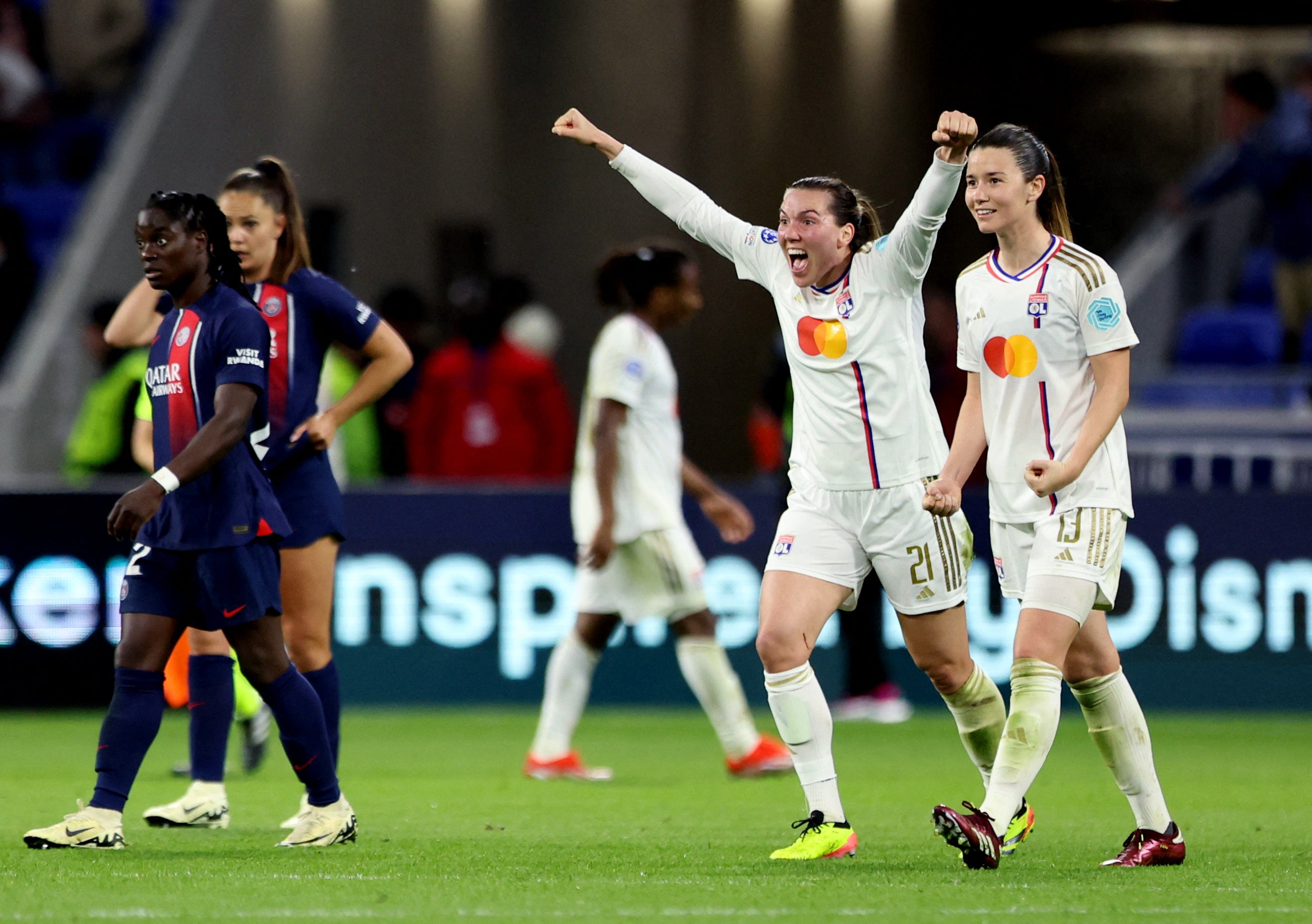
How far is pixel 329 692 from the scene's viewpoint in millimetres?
6855

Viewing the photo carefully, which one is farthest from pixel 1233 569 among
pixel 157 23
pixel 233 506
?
pixel 157 23

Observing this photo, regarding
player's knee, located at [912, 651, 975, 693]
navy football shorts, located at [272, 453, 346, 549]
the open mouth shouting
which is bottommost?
player's knee, located at [912, 651, 975, 693]

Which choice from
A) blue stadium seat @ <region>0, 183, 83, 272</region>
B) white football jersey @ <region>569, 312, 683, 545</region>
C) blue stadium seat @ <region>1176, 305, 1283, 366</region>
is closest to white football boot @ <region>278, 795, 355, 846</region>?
white football jersey @ <region>569, 312, 683, 545</region>

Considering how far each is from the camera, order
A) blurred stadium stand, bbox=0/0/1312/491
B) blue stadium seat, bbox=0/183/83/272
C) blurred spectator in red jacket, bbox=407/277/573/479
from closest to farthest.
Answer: blurred spectator in red jacket, bbox=407/277/573/479 < blurred stadium stand, bbox=0/0/1312/491 < blue stadium seat, bbox=0/183/83/272

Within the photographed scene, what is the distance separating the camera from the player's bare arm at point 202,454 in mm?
5613

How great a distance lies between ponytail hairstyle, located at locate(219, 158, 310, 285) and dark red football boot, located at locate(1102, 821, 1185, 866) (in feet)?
10.4

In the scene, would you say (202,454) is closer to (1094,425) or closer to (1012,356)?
(1012,356)

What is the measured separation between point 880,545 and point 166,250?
221 centimetres

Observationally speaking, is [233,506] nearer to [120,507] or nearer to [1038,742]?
[120,507]

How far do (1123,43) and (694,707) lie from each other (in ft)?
31.7

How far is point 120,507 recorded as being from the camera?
18.4 feet

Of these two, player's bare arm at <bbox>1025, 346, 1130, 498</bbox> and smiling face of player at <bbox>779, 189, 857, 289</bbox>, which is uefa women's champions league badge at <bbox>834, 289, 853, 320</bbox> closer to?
smiling face of player at <bbox>779, 189, 857, 289</bbox>

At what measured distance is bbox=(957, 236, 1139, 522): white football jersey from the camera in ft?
19.0

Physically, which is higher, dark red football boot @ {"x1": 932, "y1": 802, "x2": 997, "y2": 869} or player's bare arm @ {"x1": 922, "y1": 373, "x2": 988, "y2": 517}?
player's bare arm @ {"x1": 922, "y1": 373, "x2": 988, "y2": 517}
